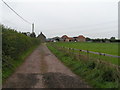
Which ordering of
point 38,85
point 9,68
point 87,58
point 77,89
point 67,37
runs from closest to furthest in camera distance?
point 77,89 → point 38,85 → point 9,68 → point 87,58 → point 67,37

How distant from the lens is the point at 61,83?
548 cm

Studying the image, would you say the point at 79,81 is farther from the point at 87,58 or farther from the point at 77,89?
the point at 87,58

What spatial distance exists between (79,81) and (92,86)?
0.72 m

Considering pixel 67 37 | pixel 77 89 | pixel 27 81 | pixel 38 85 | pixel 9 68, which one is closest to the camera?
pixel 77 89

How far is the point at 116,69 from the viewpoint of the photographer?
216 inches

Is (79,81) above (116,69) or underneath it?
underneath

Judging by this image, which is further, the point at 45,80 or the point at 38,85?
the point at 45,80

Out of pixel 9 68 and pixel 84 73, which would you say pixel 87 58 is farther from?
pixel 9 68

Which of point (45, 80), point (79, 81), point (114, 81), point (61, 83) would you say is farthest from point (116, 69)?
point (45, 80)

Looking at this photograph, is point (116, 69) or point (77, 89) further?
point (116, 69)

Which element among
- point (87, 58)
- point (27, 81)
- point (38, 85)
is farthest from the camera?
point (87, 58)

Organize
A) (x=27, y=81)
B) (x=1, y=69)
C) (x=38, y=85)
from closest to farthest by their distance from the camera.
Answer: (x=38, y=85) < (x=27, y=81) < (x=1, y=69)

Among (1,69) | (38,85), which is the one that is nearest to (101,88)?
(38,85)

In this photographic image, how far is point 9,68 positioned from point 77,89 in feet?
14.1
